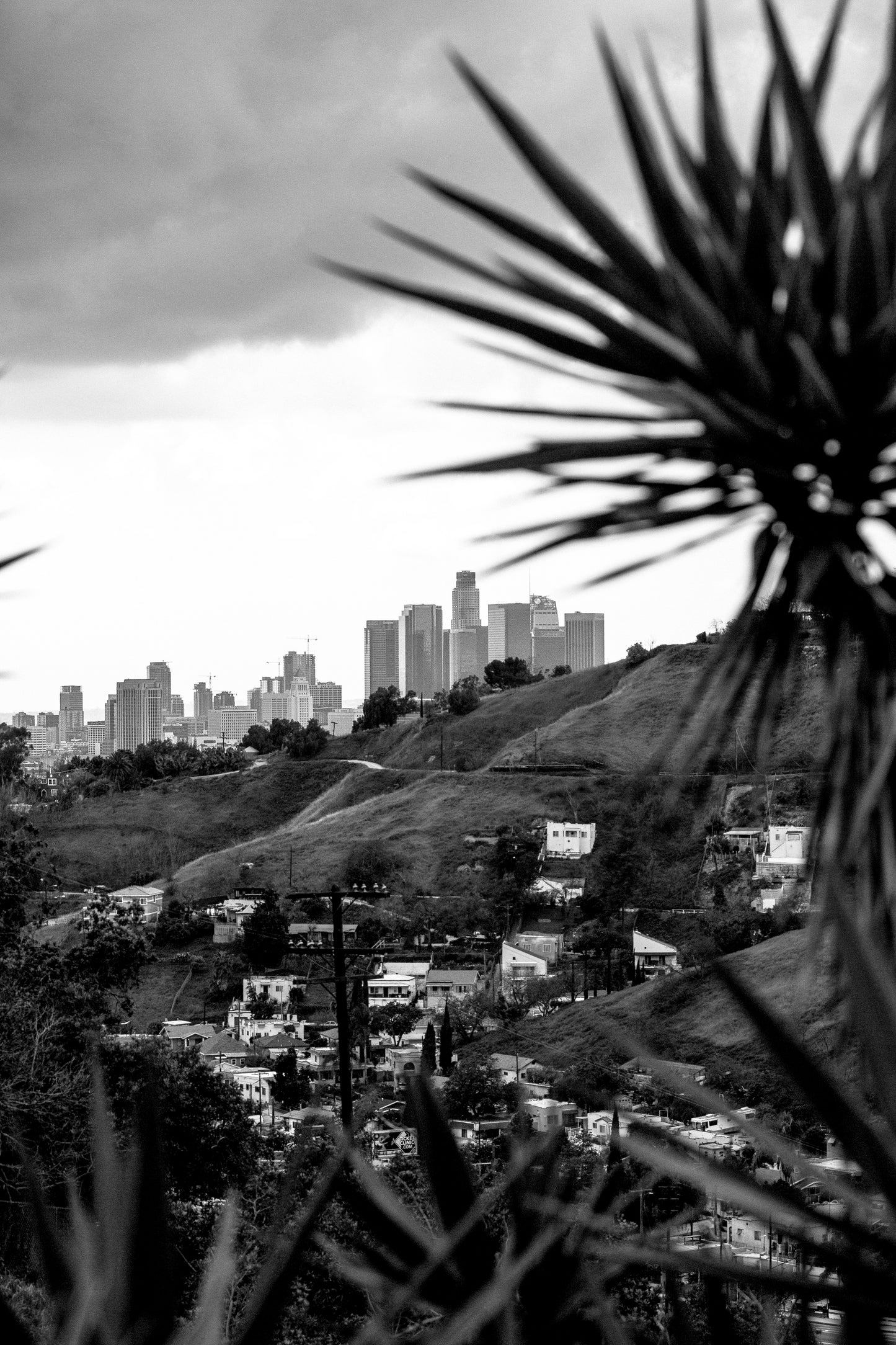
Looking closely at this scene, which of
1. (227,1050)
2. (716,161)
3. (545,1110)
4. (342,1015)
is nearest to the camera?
(716,161)

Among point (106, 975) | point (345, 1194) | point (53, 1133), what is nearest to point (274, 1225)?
point (345, 1194)

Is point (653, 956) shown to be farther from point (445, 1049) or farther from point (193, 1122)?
point (193, 1122)

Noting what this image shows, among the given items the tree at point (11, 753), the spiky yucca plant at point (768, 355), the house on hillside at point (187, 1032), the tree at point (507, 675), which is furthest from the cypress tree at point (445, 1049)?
the tree at point (507, 675)

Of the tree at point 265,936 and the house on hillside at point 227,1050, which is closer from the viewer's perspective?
the house on hillside at point 227,1050

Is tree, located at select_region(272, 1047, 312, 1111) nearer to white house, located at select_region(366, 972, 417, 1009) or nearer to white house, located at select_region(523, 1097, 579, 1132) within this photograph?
white house, located at select_region(523, 1097, 579, 1132)

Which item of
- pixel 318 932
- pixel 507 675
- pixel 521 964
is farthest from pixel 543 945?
pixel 507 675

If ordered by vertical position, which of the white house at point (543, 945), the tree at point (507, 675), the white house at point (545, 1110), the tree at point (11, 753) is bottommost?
the white house at point (543, 945)

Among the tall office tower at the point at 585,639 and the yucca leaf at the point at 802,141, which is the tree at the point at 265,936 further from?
the tall office tower at the point at 585,639
